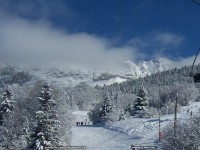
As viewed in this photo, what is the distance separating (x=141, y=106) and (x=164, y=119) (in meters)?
23.8

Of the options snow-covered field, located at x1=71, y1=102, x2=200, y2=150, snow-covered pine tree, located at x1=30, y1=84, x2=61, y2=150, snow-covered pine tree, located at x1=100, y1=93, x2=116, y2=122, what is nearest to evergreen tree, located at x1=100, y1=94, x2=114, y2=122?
snow-covered pine tree, located at x1=100, y1=93, x2=116, y2=122

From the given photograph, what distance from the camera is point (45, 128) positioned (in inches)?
1780

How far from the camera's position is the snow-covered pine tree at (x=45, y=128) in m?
44.7

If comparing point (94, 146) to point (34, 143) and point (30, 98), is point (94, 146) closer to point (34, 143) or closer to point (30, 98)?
point (30, 98)

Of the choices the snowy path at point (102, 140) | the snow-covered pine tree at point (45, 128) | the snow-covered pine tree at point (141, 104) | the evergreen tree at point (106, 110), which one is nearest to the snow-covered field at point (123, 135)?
the snowy path at point (102, 140)

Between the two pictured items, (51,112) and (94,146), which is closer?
(51,112)

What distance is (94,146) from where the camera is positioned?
68.2 metres

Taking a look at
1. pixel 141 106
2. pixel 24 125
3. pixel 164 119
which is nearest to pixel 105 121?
pixel 141 106

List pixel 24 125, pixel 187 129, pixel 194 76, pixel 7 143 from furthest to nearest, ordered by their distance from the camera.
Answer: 1. pixel 24 125
2. pixel 7 143
3. pixel 187 129
4. pixel 194 76

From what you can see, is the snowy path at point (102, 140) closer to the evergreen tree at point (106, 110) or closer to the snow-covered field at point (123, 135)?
the snow-covered field at point (123, 135)

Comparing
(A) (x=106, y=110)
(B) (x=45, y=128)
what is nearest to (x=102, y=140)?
(B) (x=45, y=128)

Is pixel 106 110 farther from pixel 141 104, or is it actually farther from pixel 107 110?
pixel 141 104

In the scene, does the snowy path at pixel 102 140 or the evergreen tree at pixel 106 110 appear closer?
the snowy path at pixel 102 140

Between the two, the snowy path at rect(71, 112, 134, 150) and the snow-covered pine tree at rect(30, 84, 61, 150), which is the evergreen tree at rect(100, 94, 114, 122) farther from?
the snow-covered pine tree at rect(30, 84, 61, 150)
